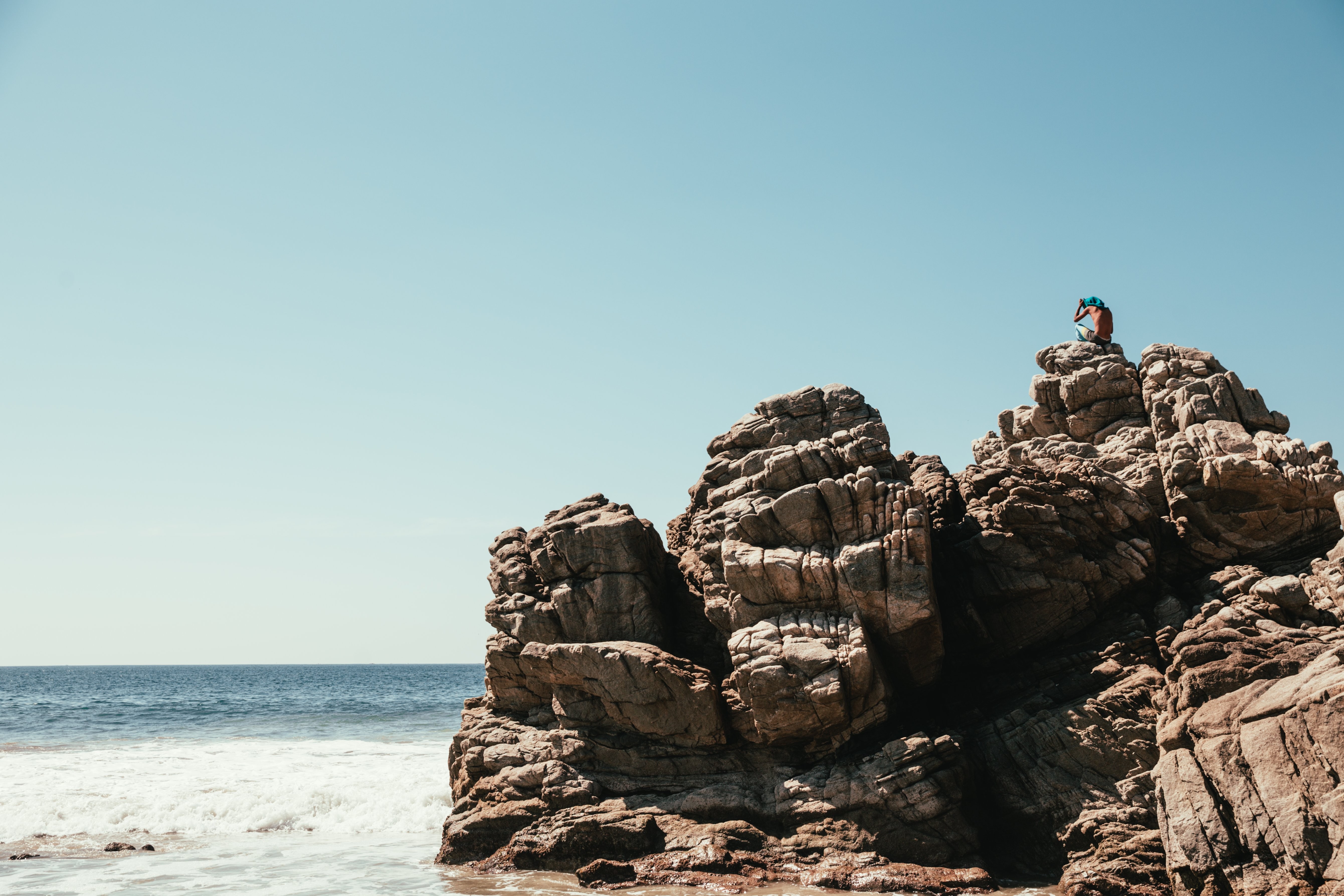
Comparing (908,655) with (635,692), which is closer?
(908,655)

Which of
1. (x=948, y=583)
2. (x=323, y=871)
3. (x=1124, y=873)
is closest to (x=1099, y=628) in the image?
(x=948, y=583)

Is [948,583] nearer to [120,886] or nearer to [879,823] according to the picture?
[879,823]

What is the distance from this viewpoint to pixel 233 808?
2908 cm

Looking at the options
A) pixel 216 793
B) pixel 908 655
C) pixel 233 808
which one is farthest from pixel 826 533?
pixel 216 793

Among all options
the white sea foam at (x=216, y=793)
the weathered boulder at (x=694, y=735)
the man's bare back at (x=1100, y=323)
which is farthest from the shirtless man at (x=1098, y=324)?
the white sea foam at (x=216, y=793)

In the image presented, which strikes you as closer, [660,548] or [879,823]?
[879,823]

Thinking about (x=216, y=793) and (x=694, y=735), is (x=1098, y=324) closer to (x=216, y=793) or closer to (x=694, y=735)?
(x=694, y=735)

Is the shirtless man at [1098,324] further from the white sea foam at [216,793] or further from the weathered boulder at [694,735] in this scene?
the white sea foam at [216,793]

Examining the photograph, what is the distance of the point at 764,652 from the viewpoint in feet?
66.0

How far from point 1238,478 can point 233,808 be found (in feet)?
99.0

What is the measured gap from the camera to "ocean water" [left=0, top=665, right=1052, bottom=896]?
2106cm

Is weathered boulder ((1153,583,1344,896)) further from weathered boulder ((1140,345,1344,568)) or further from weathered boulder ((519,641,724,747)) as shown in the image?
weathered boulder ((519,641,724,747))

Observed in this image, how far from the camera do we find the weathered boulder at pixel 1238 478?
20.5 meters

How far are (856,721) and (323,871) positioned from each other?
1352 centimetres
